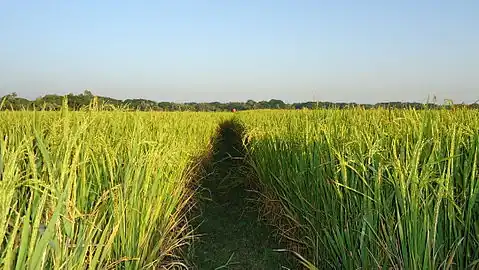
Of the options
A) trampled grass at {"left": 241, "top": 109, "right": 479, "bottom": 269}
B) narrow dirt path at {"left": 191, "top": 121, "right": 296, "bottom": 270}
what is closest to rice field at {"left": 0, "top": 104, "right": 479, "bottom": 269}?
trampled grass at {"left": 241, "top": 109, "right": 479, "bottom": 269}

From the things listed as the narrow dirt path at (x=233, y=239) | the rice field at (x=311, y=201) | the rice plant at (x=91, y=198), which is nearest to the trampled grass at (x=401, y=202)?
the rice field at (x=311, y=201)

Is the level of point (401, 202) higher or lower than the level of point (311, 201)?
higher

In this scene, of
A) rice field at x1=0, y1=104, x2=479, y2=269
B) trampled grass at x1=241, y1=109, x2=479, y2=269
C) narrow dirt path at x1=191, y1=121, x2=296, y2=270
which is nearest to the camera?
rice field at x1=0, y1=104, x2=479, y2=269

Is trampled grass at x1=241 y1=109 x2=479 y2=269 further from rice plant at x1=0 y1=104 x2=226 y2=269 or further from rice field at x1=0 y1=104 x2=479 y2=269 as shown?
rice plant at x1=0 y1=104 x2=226 y2=269

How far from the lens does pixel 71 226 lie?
1650mm

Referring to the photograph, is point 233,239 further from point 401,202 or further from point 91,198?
point 401,202

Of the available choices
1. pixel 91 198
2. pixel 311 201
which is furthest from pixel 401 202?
pixel 91 198

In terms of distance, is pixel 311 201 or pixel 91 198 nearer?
pixel 91 198

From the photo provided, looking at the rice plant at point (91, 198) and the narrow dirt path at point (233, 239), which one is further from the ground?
the rice plant at point (91, 198)

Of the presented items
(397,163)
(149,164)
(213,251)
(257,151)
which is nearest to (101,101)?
(149,164)

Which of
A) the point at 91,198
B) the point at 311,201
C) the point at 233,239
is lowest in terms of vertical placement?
the point at 233,239

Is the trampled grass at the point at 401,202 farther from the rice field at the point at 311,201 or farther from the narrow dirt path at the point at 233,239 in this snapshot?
the narrow dirt path at the point at 233,239

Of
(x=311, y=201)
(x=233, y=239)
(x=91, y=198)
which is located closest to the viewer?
(x=91, y=198)

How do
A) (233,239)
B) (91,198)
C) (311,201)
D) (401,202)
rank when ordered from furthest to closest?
(233,239)
(311,201)
(91,198)
(401,202)
